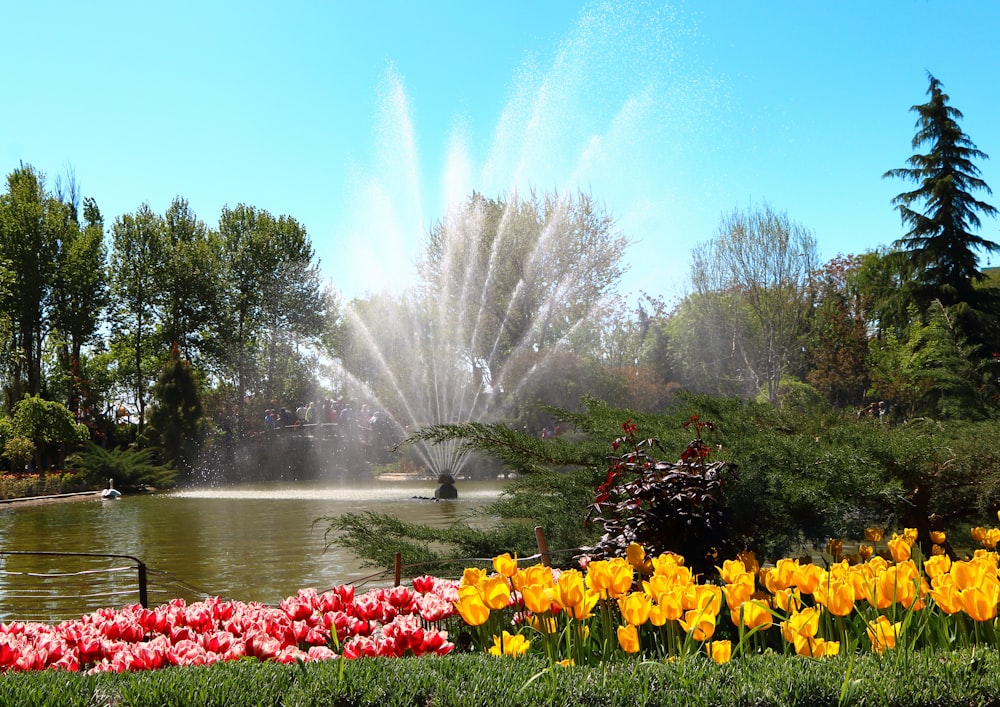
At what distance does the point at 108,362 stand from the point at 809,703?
42.9 meters

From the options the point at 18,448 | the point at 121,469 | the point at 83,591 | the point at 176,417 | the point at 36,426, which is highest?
the point at 176,417

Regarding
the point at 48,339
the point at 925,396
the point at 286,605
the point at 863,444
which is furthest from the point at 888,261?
the point at 48,339

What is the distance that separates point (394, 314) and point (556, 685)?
112 ft

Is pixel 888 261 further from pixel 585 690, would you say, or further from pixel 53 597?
pixel 585 690

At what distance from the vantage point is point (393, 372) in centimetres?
3431

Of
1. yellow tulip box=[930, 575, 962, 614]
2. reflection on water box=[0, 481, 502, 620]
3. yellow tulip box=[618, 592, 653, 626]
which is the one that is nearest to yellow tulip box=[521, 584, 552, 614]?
yellow tulip box=[618, 592, 653, 626]

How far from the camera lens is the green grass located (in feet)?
6.97

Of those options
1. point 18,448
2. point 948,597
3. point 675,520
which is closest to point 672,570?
point 948,597

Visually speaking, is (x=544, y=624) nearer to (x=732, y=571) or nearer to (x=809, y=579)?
(x=732, y=571)

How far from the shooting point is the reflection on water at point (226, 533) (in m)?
8.71

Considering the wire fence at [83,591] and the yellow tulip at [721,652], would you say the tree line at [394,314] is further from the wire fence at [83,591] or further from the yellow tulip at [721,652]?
the yellow tulip at [721,652]

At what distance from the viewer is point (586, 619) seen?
2779 millimetres

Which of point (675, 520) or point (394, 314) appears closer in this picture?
point (675, 520)

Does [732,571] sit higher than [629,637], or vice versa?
[732,571]
